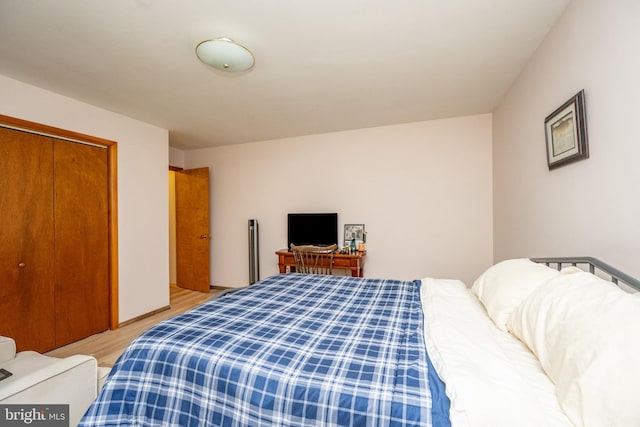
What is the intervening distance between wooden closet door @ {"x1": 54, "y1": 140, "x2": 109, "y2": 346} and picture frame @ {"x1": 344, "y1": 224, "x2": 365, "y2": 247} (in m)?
2.91

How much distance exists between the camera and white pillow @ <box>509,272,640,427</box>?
70 cm

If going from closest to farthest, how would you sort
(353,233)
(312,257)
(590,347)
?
(590,347), (312,257), (353,233)

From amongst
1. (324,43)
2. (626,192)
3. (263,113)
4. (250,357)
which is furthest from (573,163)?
(263,113)

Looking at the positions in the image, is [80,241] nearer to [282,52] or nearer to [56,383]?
[56,383]

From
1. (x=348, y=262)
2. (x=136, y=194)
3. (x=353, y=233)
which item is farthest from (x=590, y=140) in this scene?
(x=136, y=194)

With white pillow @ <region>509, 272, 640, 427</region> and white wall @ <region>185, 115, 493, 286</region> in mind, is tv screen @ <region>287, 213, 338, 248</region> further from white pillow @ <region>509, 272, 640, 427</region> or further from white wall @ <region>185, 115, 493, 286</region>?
white pillow @ <region>509, 272, 640, 427</region>

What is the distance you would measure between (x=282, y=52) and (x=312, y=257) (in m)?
2.37

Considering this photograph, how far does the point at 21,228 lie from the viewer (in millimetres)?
2471

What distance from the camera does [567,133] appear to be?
1.64 metres

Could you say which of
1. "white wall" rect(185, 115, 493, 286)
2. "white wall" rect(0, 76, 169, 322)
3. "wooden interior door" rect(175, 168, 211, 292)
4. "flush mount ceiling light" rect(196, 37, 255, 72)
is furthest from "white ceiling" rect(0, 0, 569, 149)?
"wooden interior door" rect(175, 168, 211, 292)

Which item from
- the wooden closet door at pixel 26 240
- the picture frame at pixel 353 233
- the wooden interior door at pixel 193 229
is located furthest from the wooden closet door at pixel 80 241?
the picture frame at pixel 353 233

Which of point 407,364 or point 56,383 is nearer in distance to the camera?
point 407,364

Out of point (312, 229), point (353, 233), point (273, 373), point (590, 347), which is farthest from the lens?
point (312, 229)

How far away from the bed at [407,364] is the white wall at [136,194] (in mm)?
2387
